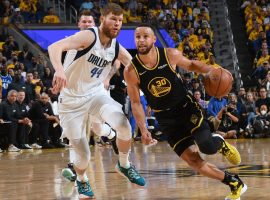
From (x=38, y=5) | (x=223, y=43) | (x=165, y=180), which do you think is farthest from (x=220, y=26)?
(x=165, y=180)

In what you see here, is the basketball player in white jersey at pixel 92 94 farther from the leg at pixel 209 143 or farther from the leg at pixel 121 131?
the leg at pixel 209 143

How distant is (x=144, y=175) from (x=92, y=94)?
212cm

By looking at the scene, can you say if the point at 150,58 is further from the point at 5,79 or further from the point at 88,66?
the point at 5,79

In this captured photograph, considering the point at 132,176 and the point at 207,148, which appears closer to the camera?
the point at 207,148

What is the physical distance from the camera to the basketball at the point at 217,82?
6.07 metres

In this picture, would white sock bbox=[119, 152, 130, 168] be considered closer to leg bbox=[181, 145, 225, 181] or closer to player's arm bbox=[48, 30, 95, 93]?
leg bbox=[181, 145, 225, 181]

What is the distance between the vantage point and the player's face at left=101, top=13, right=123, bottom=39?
6379 millimetres

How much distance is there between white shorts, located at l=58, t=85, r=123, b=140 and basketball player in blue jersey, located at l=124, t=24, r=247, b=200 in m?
0.45

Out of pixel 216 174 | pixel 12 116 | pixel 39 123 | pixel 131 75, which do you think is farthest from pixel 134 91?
pixel 39 123

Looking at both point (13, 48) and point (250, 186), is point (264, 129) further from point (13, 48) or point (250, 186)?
point (250, 186)

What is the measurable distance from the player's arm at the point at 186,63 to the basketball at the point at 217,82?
7 cm

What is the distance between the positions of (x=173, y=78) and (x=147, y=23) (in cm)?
1599

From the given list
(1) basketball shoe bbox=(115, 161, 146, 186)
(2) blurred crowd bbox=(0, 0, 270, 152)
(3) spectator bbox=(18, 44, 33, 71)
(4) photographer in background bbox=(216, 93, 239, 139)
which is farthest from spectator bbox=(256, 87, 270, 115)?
(1) basketball shoe bbox=(115, 161, 146, 186)

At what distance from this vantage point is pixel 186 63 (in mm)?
6184
